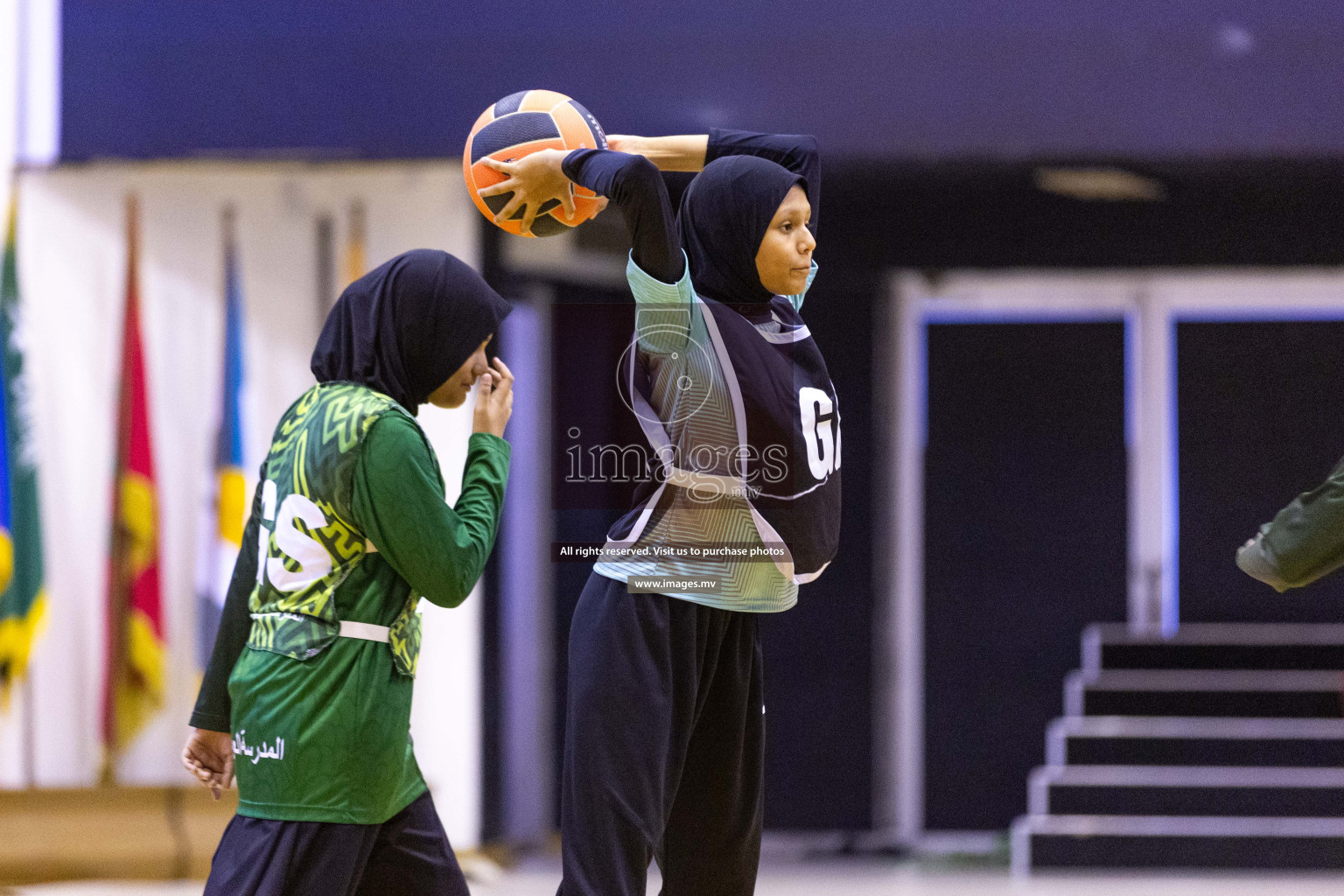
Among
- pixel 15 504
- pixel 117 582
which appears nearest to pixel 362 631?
pixel 117 582

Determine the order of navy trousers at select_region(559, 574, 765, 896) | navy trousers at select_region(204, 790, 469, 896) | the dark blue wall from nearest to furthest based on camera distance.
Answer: navy trousers at select_region(204, 790, 469, 896) → navy trousers at select_region(559, 574, 765, 896) → the dark blue wall

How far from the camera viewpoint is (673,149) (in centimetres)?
216

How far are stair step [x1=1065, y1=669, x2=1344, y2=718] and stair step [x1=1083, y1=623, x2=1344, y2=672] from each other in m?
0.04

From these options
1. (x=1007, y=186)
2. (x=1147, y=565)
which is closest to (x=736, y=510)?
(x=1007, y=186)

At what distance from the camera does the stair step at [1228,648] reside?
17.1 ft

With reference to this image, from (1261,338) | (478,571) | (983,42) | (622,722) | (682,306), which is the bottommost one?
(622,722)

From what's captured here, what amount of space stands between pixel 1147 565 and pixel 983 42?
81.3 inches

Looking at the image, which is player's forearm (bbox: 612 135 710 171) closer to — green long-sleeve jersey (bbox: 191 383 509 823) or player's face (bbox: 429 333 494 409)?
player's face (bbox: 429 333 494 409)

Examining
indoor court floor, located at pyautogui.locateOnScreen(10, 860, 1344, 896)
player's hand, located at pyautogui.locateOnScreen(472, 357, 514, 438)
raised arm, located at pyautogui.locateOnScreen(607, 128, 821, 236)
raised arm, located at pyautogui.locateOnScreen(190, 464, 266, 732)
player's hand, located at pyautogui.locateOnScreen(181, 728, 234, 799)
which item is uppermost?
raised arm, located at pyautogui.locateOnScreen(607, 128, 821, 236)

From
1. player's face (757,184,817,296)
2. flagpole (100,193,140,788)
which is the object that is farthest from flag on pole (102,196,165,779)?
player's face (757,184,817,296)

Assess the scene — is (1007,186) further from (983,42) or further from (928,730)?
(928,730)

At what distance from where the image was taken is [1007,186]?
15.3 ft

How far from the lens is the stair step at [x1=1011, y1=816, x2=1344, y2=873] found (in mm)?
4859

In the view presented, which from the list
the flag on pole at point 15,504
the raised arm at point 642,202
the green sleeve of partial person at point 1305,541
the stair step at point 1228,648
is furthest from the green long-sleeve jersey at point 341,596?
the stair step at point 1228,648
